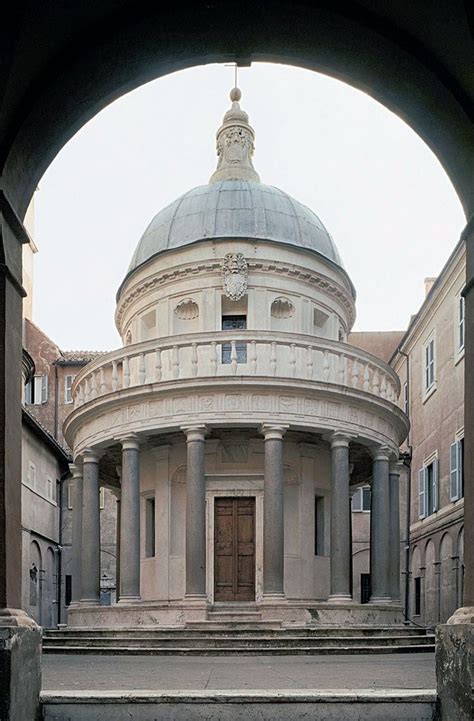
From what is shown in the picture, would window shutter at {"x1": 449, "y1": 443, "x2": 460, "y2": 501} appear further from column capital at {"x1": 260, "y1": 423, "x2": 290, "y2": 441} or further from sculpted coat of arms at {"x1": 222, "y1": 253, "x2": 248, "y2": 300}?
column capital at {"x1": 260, "y1": 423, "x2": 290, "y2": 441}

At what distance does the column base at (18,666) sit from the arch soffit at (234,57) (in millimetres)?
3352

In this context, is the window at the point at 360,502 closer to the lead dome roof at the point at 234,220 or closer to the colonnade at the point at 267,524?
the lead dome roof at the point at 234,220

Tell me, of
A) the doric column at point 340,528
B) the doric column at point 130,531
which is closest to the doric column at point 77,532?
the doric column at point 130,531

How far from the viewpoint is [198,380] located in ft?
76.2

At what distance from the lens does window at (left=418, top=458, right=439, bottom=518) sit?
33.6 meters

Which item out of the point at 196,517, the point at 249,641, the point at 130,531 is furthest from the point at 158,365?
the point at 249,641

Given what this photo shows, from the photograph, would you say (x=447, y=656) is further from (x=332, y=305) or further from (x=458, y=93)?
(x=332, y=305)

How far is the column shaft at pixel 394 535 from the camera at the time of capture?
26047 mm

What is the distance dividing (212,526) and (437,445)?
11.3m

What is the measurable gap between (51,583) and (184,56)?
3560cm

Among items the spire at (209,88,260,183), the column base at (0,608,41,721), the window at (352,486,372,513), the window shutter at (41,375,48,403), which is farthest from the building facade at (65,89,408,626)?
the window shutter at (41,375,48,403)

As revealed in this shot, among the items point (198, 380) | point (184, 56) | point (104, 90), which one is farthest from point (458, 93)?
point (198, 380)

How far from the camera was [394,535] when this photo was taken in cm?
2684

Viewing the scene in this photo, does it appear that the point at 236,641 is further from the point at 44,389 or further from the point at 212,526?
the point at 44,389
